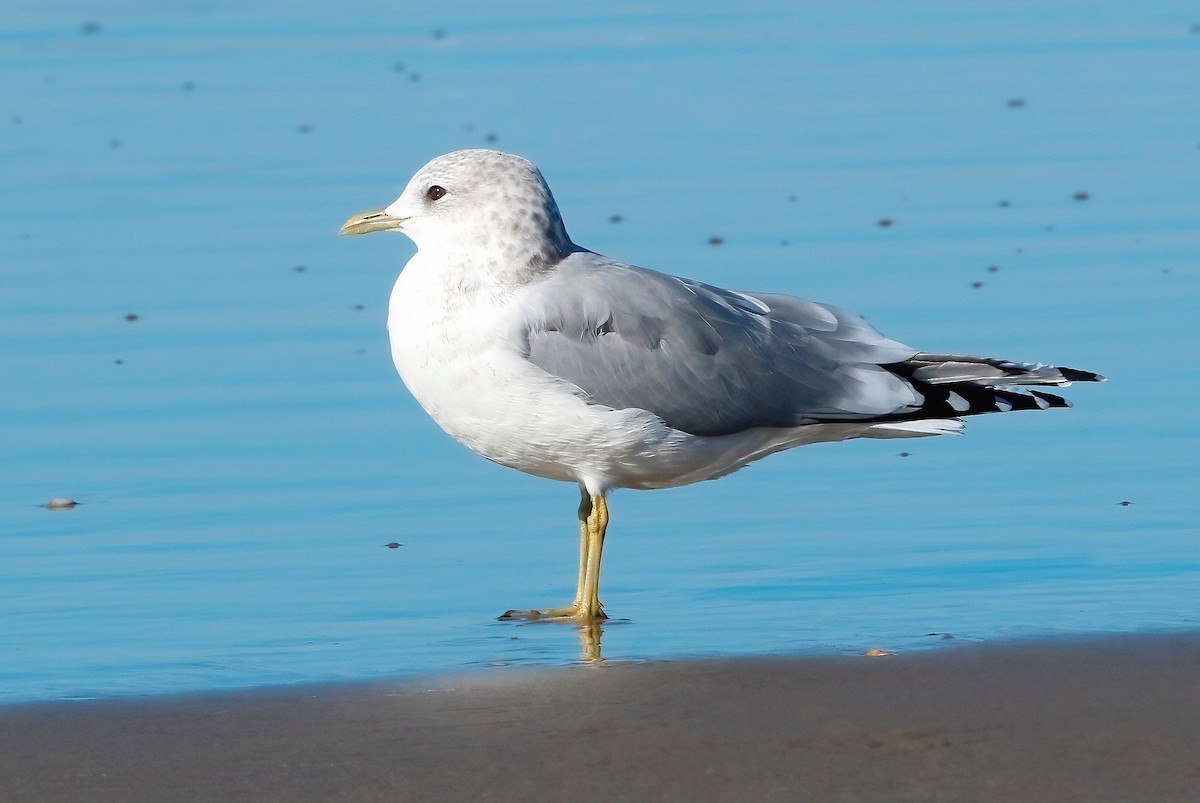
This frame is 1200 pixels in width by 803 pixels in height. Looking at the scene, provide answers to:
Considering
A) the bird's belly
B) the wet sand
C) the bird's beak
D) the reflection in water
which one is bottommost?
the wet sand

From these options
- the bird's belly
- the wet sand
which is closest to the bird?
the bird's belly

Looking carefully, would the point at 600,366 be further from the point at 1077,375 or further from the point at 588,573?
the point at 1077,375

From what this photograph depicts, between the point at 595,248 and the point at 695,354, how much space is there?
393cm

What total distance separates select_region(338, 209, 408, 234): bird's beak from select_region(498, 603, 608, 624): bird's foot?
1.34 meters

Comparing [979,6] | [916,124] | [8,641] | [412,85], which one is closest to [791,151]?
[916,124]

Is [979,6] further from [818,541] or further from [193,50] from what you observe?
[818,541]

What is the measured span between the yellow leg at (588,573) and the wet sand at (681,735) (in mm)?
635

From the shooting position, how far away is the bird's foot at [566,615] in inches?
268

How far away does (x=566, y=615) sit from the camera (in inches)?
269

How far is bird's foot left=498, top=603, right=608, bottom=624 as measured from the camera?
22.3 feet

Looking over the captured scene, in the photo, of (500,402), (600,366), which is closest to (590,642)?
(500,402)

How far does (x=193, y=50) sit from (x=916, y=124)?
5951 mm

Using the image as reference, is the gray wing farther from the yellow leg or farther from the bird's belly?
the yellow leg

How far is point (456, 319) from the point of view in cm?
687
